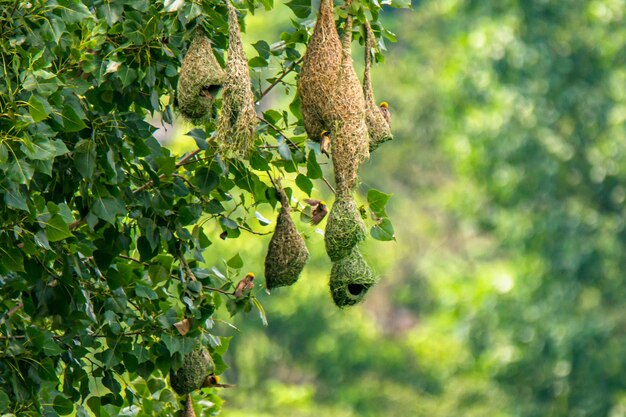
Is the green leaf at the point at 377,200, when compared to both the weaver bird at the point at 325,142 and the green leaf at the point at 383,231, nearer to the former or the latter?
the green leaf at the point at 383,231

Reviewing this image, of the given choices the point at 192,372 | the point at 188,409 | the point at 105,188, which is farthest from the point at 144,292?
the point at 188,409

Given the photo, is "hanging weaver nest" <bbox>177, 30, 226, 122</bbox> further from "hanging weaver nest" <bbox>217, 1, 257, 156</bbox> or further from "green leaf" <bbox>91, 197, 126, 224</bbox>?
"green leaf" <bbox>91, 197, 126, 224</bbox>

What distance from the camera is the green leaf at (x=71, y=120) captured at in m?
4.16

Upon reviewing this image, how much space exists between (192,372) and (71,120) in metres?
1.13

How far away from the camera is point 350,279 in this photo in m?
4.61

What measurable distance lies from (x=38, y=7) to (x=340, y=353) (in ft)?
58.6

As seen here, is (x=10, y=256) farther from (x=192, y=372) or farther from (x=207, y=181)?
(x=192, y=372)

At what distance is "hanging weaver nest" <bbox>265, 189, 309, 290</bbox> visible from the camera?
16.1 ft

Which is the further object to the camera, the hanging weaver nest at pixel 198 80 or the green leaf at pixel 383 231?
the green leaf at pixel 383 231

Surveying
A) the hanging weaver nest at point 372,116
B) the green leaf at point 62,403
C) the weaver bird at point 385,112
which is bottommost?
the green leaf at point 62,403

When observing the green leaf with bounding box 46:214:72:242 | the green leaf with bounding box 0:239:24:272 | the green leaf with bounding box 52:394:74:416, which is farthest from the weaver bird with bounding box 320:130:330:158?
the green leaf with bounding box 52:394:74:416

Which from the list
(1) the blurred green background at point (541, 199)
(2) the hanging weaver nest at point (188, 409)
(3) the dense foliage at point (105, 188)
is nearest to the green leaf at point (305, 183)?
(3) the dense foliage at point (105, 188)

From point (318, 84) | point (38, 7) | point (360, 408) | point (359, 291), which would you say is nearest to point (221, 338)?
point (359, 291)

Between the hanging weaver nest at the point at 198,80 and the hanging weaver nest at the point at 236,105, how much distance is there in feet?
0.14
